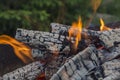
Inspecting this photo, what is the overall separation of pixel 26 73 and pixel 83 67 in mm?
629

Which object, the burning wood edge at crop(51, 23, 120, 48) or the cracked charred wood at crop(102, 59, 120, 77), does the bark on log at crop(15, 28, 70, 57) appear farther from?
the cracked charred wood at crop(102, 59, 120, 77)

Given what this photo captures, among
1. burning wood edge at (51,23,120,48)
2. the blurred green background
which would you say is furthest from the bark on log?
the blurred green background

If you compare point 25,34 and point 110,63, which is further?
point 25,34

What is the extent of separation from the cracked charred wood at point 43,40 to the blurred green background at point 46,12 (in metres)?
2.63

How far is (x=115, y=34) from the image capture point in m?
4.06

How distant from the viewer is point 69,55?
395cm

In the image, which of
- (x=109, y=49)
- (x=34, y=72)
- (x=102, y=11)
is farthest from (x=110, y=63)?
(x=102, y=11)

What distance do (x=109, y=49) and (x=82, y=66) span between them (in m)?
0.39

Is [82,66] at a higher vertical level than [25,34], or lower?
lower

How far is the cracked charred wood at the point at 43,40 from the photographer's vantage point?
400cm

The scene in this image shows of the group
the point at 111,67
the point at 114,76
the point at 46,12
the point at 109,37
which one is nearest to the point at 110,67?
the point at 111,67

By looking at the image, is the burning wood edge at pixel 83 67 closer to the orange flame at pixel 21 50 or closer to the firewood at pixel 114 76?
the firewood at pixel 114 76

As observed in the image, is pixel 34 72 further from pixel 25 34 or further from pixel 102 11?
pixel 102 11

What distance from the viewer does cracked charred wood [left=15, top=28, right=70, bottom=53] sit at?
400 cm
